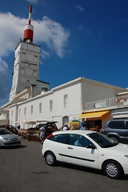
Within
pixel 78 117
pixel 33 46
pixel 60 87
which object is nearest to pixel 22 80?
pixel 33 46

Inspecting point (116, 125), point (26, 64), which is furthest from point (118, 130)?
point (26, 64)

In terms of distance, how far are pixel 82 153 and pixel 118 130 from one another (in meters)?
5.82

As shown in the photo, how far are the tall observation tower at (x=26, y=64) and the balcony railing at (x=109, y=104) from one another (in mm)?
53538

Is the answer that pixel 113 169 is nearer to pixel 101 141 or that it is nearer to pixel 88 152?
pixel 88 152

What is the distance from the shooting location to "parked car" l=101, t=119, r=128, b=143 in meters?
10.5

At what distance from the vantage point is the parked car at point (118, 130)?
412 inches

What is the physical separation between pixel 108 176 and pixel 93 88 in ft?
53.5

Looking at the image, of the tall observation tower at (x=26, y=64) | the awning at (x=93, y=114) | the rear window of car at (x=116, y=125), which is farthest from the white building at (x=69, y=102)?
the tall observation tower at (x=26, y=64)

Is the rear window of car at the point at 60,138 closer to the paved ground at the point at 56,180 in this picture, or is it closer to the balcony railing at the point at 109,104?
the paved ground at the point at 56,180

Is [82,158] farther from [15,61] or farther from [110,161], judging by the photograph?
[15,61]

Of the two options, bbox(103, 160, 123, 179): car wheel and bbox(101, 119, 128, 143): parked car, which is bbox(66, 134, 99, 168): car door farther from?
bbox(101, 119, 128, 143): parked car

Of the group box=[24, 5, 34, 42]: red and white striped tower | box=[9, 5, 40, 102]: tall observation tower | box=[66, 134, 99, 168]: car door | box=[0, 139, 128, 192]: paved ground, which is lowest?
box=[0, 139, 128, 192]: paved ground

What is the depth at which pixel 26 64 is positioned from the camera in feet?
243

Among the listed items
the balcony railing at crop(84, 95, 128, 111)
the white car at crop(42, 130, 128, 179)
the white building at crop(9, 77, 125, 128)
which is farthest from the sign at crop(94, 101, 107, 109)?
the white car at crop(42, 130, 128, 179)
